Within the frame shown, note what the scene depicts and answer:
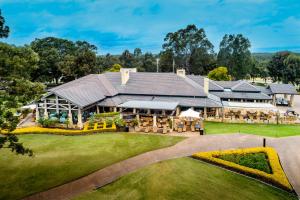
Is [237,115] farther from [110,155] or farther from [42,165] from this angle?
[42,165]

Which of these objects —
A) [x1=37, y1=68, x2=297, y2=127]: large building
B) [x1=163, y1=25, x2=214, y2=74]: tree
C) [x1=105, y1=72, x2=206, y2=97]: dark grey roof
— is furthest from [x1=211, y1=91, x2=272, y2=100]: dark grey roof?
[x1=163, y1=25, x2=214, y2=74]: tree

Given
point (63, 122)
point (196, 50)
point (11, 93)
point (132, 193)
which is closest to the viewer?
point (11, 93)

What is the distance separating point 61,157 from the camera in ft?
67.7

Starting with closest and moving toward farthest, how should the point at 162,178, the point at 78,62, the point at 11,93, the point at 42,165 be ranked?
the point at 11,93 < the point at 162,178 < the point at 42,165 < the point at 78,62

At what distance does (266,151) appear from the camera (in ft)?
68.0

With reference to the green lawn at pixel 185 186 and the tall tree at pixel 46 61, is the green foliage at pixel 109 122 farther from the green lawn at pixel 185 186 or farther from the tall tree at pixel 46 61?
the tall tree at pixel 46 61

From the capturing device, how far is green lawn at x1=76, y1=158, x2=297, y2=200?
15.0 m

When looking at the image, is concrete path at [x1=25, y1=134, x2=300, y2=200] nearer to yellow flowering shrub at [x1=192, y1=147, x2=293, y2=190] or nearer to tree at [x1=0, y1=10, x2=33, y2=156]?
yellow flowering shrub at [x1=192, y1=147, x2=293, y2=190]

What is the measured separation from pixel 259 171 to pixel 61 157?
49.2 feet

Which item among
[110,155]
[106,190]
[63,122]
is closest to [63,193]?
[106,190]

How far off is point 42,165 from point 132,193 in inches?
320

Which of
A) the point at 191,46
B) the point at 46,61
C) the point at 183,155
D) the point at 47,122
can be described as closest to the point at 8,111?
the point at 183,155

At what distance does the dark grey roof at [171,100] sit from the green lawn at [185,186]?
53.5ft

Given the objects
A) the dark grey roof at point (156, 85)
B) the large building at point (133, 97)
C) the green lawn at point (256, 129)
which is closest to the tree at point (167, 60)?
the large building at point (133, 97)
